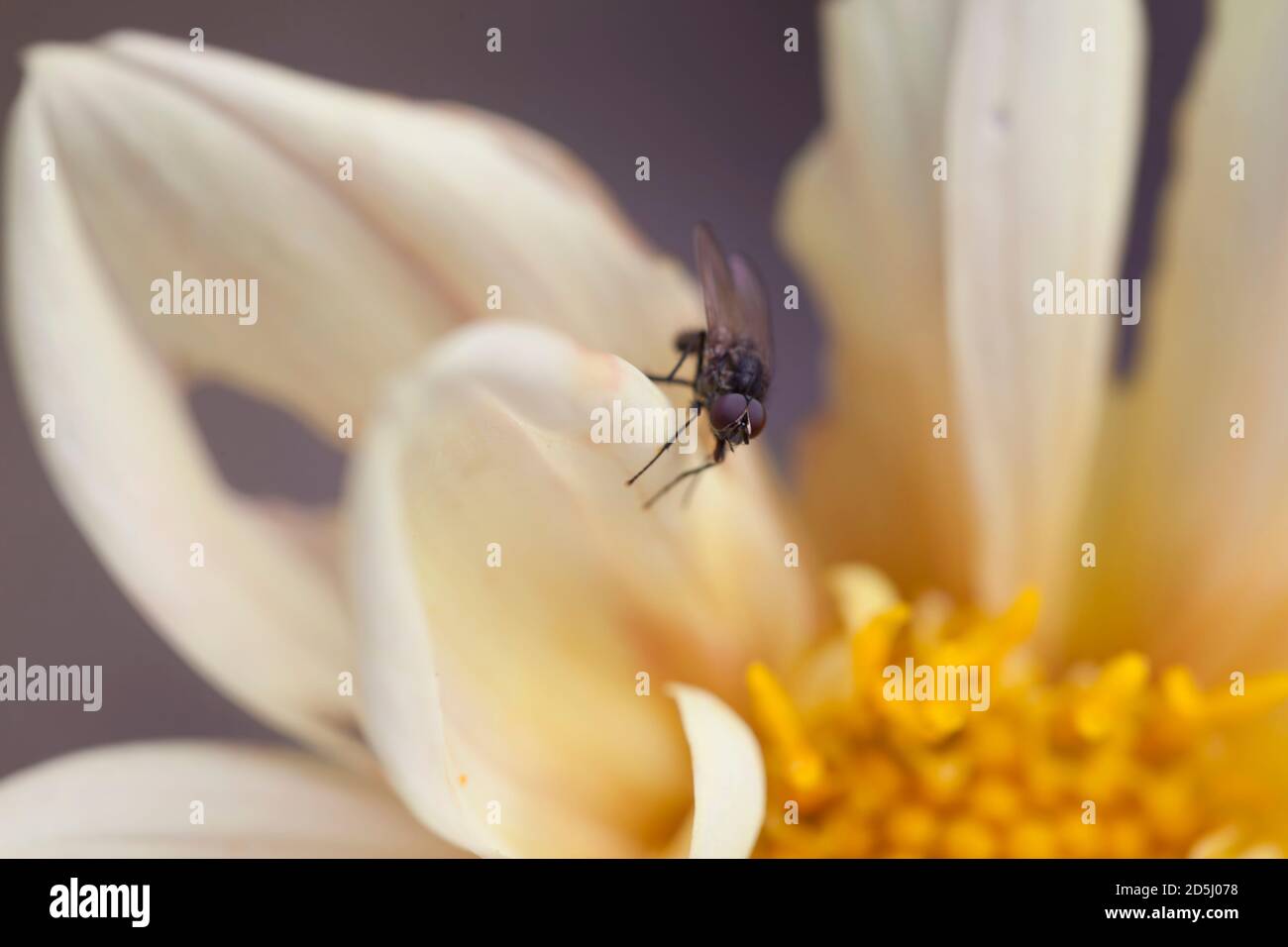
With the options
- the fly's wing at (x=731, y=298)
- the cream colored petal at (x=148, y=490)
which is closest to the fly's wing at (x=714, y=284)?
the fly's wing at (x=731, y=298)

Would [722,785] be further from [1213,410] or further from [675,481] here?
[1213,410]

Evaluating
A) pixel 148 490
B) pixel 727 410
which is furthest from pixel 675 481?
pixel 148 490

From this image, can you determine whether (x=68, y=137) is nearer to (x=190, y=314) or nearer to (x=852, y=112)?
(x=190, y=314)

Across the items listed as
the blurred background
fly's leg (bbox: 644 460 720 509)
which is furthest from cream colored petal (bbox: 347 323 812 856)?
the blurred background

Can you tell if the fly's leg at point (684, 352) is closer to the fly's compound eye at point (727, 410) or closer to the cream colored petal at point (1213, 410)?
the fly's compound eye at point (727, 410)
